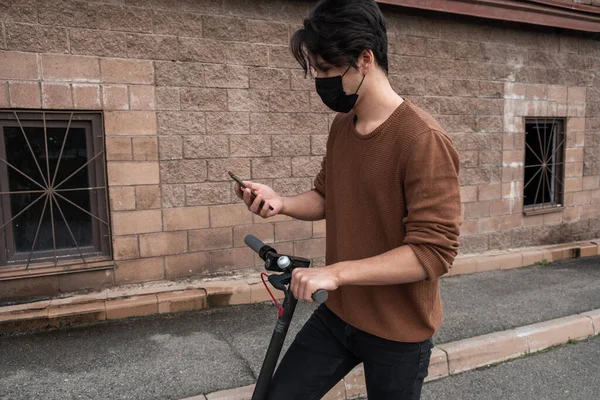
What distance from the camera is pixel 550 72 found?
7.09m

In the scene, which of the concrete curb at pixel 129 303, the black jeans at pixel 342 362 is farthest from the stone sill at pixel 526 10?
the black jeans at pixel 342 362

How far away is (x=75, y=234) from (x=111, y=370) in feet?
5.50

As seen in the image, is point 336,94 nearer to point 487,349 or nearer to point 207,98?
point 487,349

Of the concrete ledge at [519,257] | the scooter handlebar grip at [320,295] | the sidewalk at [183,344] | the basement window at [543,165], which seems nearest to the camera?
the scooter handlebar grip at [320,295]

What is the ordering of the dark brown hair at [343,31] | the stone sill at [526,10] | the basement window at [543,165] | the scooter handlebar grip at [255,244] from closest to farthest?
the dark brown hair at [343,31], the scooter handlebar grip at [255,244], the stone sill at [526,10], the basement window at [543,165]

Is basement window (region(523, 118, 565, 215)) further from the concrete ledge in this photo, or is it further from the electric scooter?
the electric scooter

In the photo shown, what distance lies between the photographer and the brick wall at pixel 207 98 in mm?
4508

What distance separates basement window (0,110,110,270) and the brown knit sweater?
3.47m

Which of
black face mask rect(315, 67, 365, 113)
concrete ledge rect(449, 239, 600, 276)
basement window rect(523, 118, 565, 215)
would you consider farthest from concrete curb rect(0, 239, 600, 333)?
basement window rect(523, 118, 565, 215)

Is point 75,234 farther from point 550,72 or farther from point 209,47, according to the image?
point 550,72

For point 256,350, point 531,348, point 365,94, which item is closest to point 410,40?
point 531,348

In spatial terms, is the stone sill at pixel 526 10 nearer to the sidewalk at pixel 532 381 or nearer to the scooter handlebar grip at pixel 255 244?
the sidewalk at pixel 532 381

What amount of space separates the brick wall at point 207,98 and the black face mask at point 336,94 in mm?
3328

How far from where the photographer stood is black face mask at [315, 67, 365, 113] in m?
1.86
